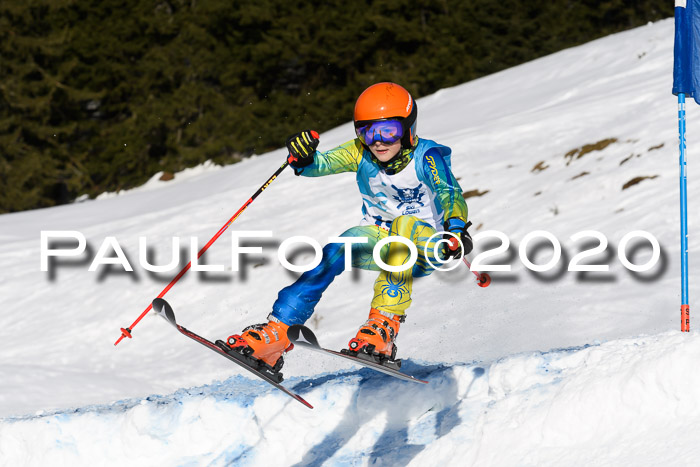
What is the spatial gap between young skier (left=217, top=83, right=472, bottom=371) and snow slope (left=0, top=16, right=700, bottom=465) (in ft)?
2.36

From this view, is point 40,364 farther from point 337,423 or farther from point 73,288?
point 337,423

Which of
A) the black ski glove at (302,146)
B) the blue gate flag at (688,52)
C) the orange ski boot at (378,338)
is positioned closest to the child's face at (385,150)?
the black ski glove at (302,146)

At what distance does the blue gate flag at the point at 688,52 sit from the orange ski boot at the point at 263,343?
125 inches

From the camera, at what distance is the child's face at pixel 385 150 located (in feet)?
16.0

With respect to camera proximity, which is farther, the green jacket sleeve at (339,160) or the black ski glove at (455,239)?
the green jacket sleeve at (339,160)

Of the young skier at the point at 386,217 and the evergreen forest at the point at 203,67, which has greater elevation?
the evergreen forest at the point at 203,67

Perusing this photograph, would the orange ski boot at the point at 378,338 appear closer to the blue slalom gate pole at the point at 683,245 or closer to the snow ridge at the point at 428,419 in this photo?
the snow ridge at the point at 428,419

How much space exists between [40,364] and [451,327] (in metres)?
5.23

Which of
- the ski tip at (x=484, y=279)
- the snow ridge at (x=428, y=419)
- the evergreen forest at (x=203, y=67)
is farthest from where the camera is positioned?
the evergreen forest at (x=203, y=67)

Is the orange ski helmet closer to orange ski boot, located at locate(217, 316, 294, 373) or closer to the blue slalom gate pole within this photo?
orange ski boot, located at locate(217, 316, 294, 373)

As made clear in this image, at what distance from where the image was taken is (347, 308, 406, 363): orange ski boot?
183 inches

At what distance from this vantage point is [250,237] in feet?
43.2

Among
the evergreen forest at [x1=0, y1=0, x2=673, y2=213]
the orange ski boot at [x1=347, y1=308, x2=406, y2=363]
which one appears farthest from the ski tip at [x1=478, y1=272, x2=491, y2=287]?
the evergreen forest at [x1=0, y1=0, x2=673, y2=213]

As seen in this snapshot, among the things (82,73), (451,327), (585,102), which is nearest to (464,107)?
(585,102)
